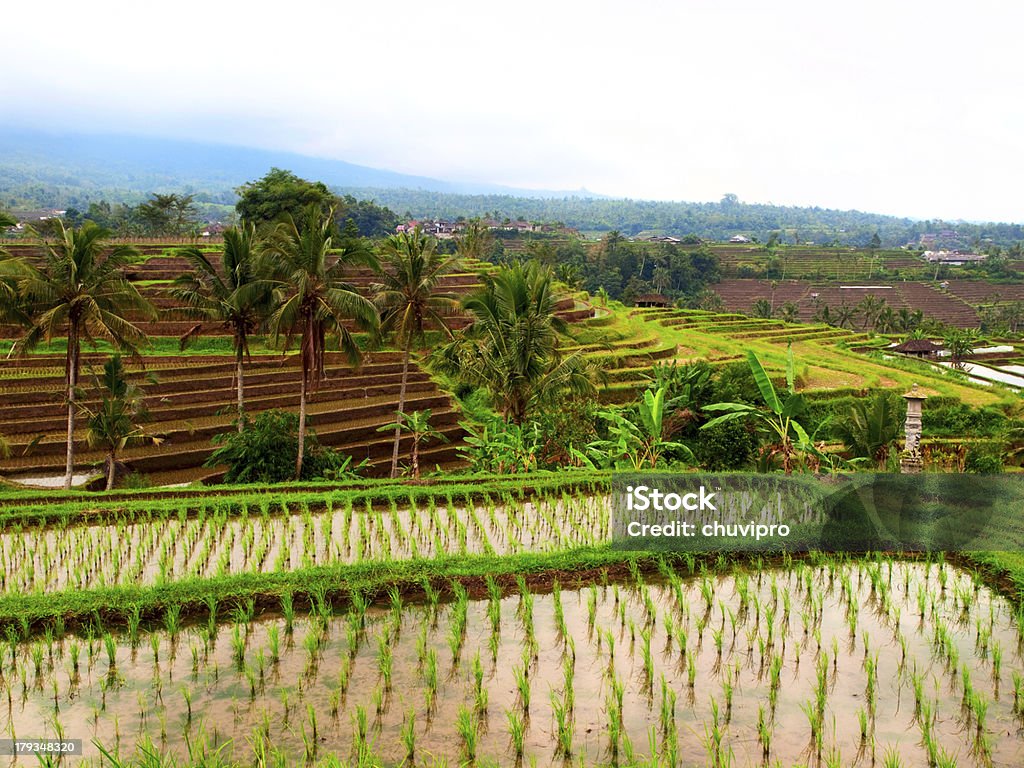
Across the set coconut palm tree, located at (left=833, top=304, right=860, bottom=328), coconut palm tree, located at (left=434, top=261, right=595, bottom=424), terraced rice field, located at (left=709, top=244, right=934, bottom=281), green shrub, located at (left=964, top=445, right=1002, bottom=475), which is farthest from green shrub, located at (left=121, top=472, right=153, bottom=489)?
terraced rice field, located at (left=709, top=244, right=934, bottom=281)

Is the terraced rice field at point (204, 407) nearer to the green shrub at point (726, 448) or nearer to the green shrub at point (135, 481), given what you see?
the green shrub at point (135, 481)

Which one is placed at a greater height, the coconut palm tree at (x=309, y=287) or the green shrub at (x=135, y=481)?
the coconut palm tree at (x=309, y=287)

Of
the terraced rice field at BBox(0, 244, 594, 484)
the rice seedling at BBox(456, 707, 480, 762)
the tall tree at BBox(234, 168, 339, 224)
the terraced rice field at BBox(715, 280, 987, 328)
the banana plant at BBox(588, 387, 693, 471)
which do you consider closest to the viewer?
the rice seedling at BBox(456, 707, 480, 762)

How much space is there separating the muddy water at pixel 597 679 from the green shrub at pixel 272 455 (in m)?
7.69

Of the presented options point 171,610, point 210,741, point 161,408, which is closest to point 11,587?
point 171,610

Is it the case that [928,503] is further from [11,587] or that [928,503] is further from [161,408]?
[161,408]

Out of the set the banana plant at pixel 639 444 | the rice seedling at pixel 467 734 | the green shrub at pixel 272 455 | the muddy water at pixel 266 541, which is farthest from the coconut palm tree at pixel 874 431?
the rice seedling at pixel 467 734

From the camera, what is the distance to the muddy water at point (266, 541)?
8.35 metres

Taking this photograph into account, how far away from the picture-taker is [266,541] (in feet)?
30.0

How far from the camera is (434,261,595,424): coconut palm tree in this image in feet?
47.8

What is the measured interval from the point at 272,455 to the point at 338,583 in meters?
7.61

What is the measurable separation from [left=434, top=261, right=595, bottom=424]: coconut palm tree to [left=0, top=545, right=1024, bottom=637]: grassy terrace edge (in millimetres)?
6209

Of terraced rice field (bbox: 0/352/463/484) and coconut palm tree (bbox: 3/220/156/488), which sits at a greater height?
coconut palm tree (bbox: 3/220/156/488)

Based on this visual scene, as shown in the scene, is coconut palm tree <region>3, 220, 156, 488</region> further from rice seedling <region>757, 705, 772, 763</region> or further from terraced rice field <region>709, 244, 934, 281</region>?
terraced rice field <region>709, 244, 934, 281</region>
